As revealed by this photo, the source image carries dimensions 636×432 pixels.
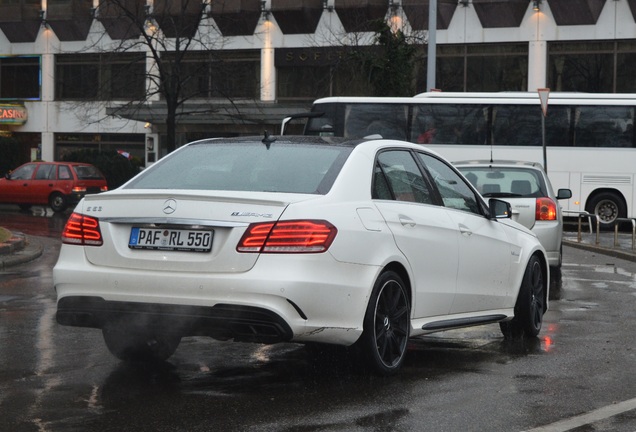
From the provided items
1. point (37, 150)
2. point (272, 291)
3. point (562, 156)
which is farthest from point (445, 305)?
point (37, 150)

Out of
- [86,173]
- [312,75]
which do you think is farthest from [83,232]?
[312,75]

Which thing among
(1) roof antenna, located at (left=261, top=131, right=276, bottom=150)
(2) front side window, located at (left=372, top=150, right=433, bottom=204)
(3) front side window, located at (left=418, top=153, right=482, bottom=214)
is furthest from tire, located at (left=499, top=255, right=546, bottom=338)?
(1) roof antenna, located at (left=261, top=131, right=276, bottom=150)

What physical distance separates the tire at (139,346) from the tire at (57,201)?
93.1 ft

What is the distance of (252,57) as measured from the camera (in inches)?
1935

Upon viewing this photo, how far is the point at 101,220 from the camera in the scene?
22.6ft

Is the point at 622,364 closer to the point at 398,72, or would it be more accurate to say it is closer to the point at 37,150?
the point at 398,72

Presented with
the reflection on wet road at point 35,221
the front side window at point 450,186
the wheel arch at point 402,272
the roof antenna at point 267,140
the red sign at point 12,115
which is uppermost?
the red sign at point 12,115

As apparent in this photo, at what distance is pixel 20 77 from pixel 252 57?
1178 centimetres

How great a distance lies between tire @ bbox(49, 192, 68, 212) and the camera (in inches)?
1394

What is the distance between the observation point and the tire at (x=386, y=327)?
6973 mm

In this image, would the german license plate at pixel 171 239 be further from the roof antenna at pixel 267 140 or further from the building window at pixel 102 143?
the building window at pixel 102 143

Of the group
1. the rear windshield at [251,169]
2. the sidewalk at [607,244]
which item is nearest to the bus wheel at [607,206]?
the sidewalk at [607,244]

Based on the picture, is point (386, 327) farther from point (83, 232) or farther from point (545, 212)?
point (545, 212)

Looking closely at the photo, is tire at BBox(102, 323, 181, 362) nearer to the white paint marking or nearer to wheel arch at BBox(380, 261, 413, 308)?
wheel arch at BBox(380, 261, 413, 308)
